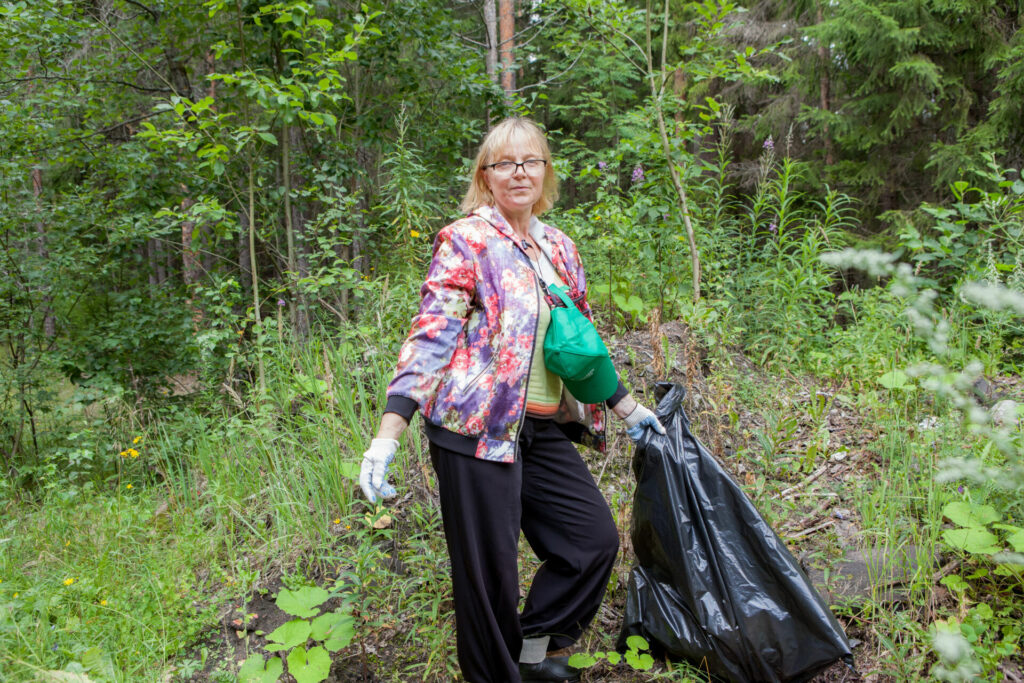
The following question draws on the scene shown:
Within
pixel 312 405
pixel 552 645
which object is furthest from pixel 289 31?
pixel 552 645

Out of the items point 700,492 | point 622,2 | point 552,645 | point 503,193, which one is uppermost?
point 622,2

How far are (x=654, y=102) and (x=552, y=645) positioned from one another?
3.51 metres

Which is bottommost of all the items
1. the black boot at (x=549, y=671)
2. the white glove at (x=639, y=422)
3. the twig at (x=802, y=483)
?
the black boot at (x=549, y=671)

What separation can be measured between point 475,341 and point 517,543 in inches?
27.0

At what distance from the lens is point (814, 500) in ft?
9.40

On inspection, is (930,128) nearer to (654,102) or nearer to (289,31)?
(654,102)

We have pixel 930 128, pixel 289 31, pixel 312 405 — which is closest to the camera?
pixel 312 405

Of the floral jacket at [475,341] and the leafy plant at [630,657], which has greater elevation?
the floral jacket at [475,341]

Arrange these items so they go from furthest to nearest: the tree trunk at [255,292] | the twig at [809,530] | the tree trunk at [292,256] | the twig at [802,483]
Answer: the tree trunk at [292,256] < the tree trunk at [255,292] < the twig at [802,483] < the twig at [809,530]

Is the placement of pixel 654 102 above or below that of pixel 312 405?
above

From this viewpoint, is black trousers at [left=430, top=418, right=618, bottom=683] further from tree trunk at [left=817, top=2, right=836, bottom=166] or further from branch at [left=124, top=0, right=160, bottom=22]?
tree trunk at [left=817, top=2, right=836, bottom=166]

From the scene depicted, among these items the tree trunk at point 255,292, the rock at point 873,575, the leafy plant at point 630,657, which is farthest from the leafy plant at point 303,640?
the tree trunk at point 255,292

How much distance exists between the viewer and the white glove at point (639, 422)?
2.18m

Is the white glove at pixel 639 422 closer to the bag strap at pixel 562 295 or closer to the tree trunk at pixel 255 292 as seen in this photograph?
the bag strap at pixel 562 295
